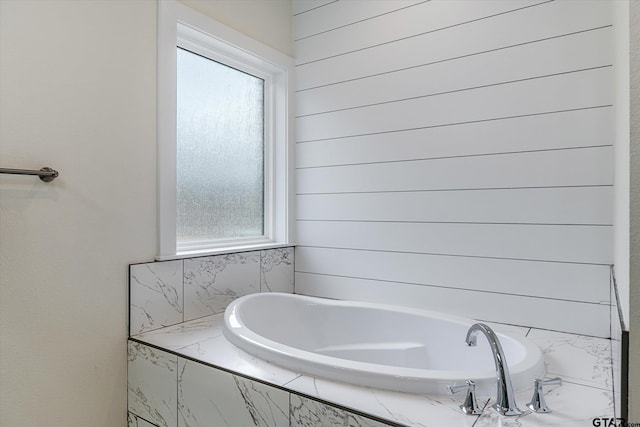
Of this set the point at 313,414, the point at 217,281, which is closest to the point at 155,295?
the point at 217,281

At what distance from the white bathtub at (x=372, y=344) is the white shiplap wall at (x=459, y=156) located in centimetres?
24

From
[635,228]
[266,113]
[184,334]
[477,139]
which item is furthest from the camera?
[266,113]

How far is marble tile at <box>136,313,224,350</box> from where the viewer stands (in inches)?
65.2

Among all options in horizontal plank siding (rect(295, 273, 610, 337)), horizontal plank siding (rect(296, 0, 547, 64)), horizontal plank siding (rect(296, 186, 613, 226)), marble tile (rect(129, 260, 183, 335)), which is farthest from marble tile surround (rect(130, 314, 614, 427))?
horizontal plank siding (rect(296, 0, 547, 64))

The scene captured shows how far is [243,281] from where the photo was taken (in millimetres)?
2242

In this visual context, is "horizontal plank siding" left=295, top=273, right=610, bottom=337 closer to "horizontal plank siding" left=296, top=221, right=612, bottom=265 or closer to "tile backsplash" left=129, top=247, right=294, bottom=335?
"horizontal plank siding" left=296, top=221, right=612, bottom=265

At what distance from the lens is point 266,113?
2.60 m

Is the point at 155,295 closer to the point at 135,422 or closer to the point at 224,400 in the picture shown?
the point at 135,422

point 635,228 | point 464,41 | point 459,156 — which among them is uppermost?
point 464,41

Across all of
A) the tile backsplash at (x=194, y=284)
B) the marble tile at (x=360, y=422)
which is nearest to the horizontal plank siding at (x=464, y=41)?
the tile backsplash at (x=194, y=284)

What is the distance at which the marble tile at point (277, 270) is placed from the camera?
2377 mm

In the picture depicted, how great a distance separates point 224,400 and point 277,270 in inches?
45.0

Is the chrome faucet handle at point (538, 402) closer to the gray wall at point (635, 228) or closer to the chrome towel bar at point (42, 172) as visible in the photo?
the gray wall at point (635, 228)

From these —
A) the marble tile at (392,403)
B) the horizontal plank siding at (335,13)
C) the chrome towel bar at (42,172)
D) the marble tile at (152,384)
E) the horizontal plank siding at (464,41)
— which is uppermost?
the horizontal plank siding at (335,13)
